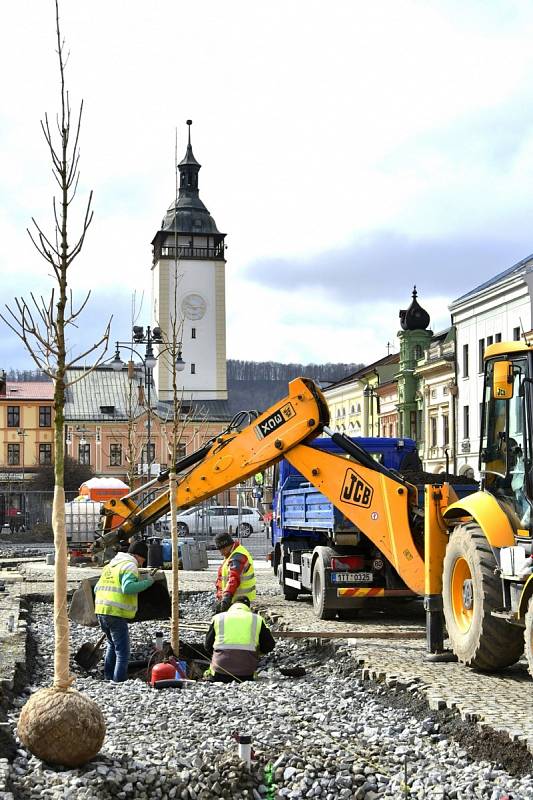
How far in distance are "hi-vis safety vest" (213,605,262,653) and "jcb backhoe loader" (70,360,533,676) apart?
2048 millimetres

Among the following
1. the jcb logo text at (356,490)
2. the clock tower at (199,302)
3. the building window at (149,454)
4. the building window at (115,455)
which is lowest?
the jcb logo text at (356,490)

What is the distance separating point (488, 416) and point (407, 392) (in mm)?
55638

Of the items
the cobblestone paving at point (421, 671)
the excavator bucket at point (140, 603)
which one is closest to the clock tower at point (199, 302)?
the cobblestone paving at point (421, 671)

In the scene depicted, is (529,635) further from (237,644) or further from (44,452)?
(44,452)

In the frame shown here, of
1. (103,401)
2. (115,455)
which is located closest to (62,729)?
(115,455)

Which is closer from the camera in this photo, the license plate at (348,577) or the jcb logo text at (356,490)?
the jcb logo text at (356,490)

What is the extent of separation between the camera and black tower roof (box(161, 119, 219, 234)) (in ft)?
328

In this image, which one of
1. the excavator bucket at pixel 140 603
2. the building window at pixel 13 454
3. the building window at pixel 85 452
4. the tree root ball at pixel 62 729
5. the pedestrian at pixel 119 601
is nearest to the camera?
the tree root ball at pixel 62 729

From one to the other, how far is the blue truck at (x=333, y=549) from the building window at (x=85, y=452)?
234 feet

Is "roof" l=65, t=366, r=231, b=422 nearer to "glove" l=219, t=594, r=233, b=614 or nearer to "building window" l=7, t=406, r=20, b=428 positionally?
"building window" l=7, t=406, r=20, b=428

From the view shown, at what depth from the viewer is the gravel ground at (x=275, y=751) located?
295 inches

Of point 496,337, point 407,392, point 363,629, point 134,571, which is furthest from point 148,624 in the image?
point 407,392

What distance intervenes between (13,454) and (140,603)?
2898 inches

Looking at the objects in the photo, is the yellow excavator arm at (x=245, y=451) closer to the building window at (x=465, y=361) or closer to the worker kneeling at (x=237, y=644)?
the worker kneeling at (x=237, y=644)
